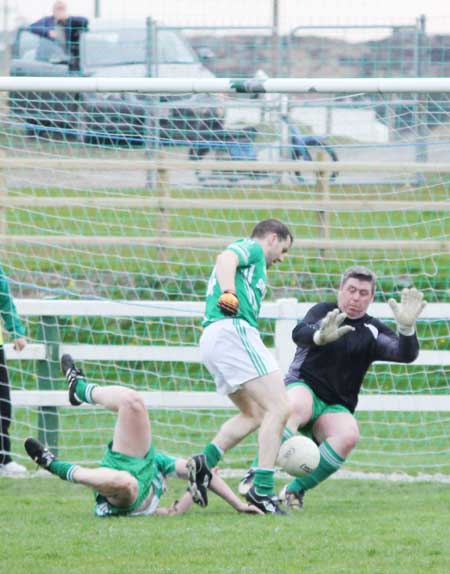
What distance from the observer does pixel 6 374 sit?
1002 centimetres

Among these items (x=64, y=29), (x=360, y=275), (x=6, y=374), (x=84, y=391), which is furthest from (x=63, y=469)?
(x=64, y=29)

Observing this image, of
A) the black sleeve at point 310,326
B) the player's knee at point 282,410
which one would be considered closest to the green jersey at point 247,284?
the black sleeve at point 310,326

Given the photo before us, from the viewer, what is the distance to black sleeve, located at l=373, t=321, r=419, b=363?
8.32 m

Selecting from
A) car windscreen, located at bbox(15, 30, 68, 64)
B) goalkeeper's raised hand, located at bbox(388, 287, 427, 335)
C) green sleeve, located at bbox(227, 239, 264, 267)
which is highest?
car windscreen, located at bbox(15, 30, 68, 64)

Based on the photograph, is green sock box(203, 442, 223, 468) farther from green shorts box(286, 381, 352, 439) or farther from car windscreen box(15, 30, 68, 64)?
car windscreen box(15, 30, 68, 64)

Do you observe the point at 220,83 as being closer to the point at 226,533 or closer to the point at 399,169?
the point at 226,533

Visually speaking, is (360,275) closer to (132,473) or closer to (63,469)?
(132,473)

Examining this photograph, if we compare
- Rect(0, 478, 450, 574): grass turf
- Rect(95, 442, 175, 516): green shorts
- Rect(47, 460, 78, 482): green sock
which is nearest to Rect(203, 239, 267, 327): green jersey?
Rect(95, 442, 175, 516): green shorts

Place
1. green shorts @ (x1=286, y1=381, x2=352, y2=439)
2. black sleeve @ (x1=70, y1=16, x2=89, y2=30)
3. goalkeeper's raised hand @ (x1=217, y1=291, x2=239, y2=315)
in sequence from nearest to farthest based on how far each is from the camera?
goalkeeper's raised hand @ (x1=217, y1=291, x2=239, y2=315), green shorts @ (x1=286, y1=381, x2=352, y2=439), black sleeve @ (x1=70, y1=16, x2=89, y2=30)

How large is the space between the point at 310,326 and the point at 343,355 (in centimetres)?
29

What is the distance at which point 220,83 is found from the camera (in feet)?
28.8

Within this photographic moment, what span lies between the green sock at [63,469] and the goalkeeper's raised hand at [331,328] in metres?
1.66

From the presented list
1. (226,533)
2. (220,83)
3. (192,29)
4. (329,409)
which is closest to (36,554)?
(226,533)

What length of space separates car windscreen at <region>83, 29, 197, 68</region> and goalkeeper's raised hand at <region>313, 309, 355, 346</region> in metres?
8.13
